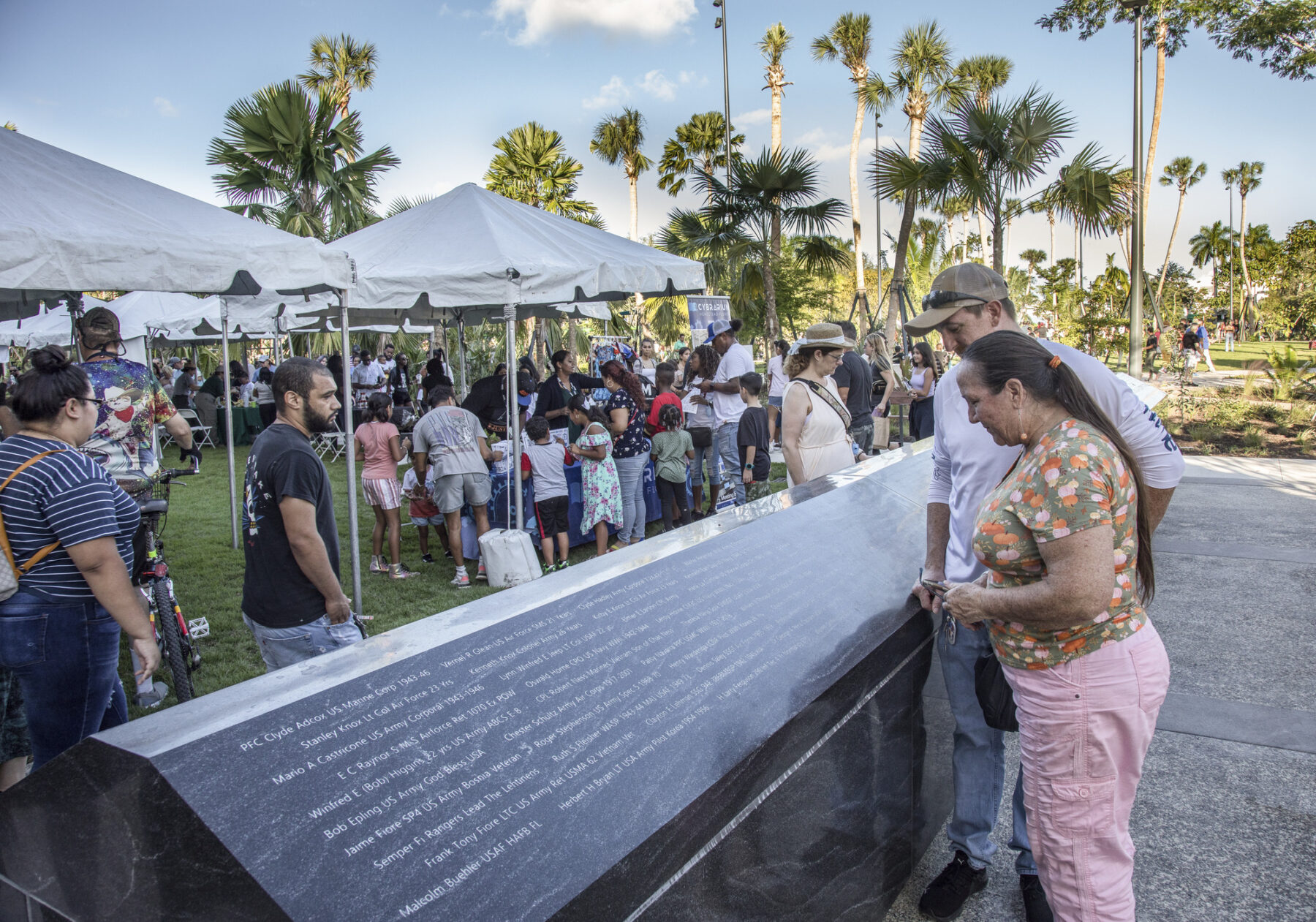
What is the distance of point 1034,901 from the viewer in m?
2.46

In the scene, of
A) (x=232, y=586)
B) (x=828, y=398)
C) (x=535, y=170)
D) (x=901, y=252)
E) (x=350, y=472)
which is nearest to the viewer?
(x=828, y=398)

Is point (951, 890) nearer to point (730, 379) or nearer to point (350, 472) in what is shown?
point (350, 472)

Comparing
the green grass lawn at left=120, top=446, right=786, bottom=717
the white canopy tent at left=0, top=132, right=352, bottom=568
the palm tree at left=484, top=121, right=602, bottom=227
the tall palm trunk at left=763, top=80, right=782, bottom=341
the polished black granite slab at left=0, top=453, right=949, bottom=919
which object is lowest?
the green grass lawn at left=120, top=446, right=786, bottom=717

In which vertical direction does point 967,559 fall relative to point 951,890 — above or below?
above

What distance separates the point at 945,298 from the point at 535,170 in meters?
28.1

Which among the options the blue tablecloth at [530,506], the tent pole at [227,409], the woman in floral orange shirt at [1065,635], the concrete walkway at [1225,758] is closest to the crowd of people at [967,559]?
the woman in floral orange shirt at [1065,635]

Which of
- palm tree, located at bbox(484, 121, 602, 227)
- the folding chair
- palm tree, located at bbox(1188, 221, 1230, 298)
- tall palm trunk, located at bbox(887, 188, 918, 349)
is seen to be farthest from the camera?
palm tree, located at bbox(1188, 221, 1230, 298)

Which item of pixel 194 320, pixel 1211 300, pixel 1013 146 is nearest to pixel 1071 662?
pixel 1013 146

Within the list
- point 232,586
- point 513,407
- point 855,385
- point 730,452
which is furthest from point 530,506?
point 855,385

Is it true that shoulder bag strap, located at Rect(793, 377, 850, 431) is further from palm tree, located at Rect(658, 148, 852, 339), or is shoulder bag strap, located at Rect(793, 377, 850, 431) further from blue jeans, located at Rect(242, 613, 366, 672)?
palm tree, located at Rect(658, 148, 852, 339)

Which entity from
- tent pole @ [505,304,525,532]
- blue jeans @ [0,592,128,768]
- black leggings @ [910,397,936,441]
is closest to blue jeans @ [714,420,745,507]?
black leggings @ [910,397,936,441]

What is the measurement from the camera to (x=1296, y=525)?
24.0ft

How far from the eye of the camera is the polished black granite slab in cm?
113

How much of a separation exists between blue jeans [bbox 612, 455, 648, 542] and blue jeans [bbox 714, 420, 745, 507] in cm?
108
